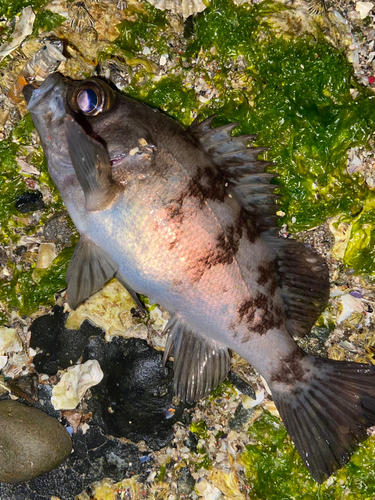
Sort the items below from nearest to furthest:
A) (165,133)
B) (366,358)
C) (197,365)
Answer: (165,133)
(197,365)
(366,358)

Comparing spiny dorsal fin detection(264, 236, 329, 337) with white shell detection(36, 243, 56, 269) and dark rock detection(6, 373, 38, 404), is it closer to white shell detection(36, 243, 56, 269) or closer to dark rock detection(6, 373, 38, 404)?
white shell detection(36, 243, 56, 269)

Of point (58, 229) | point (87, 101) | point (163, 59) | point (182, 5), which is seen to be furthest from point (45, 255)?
point (182, 5)

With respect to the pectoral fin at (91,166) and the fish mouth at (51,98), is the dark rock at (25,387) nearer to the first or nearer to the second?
the pectoral fin at (91,166)

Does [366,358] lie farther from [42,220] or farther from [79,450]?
[42,220]

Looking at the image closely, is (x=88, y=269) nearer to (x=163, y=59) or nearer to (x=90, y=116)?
(x=90, y=116)

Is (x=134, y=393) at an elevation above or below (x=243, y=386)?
below

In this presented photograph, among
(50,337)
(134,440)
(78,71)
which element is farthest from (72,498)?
(78,71)
